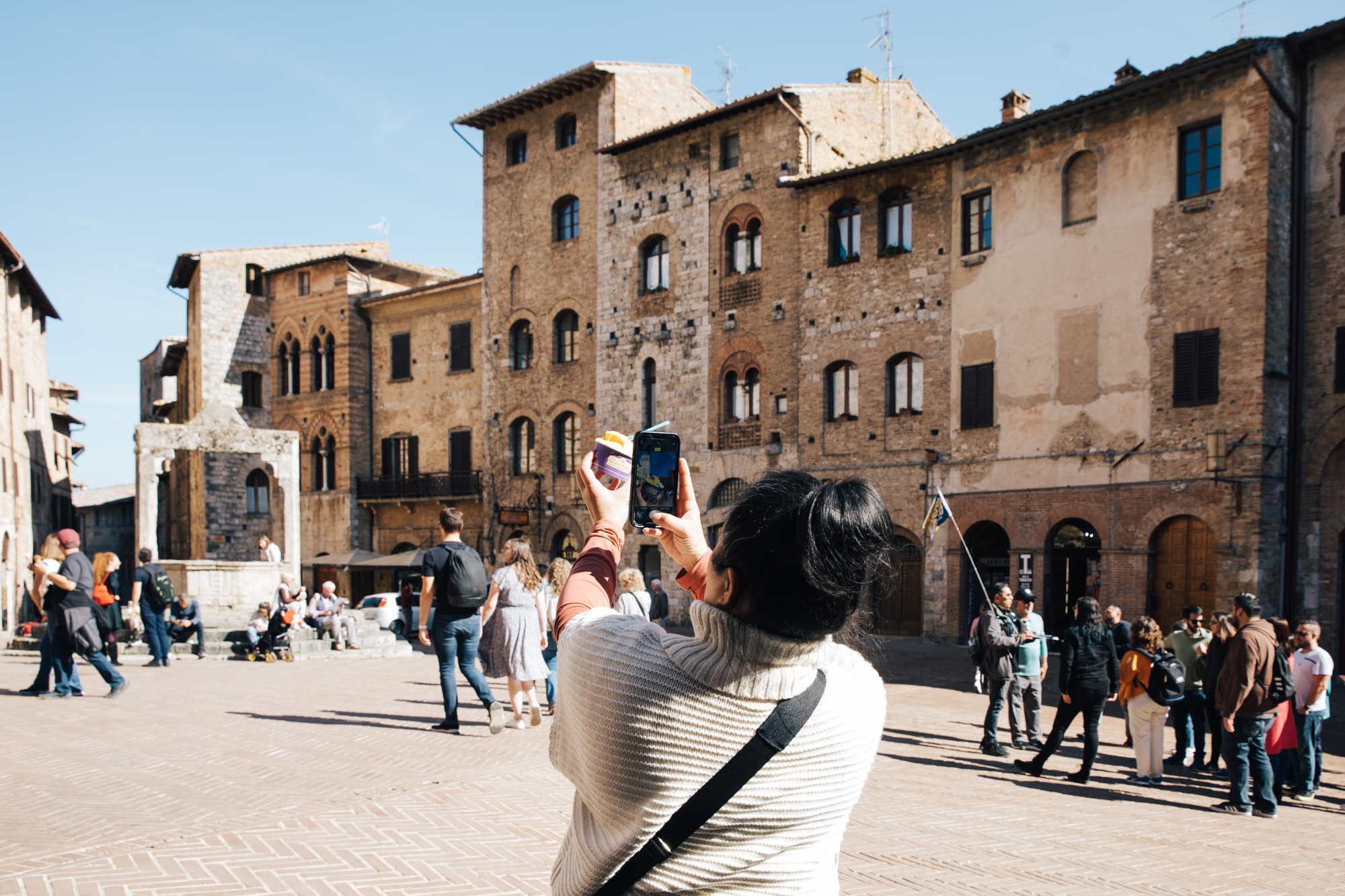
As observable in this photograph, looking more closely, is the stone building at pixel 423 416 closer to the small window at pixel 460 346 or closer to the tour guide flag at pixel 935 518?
the small window at pixel 460 346

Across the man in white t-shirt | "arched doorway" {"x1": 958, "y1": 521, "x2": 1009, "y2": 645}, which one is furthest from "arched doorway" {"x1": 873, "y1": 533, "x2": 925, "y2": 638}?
the man in white t-shirt

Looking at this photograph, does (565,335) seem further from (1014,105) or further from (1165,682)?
(1165,682)

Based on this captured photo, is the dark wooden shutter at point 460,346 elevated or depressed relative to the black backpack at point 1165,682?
elevated

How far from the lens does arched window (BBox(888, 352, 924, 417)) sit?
78.1 ft

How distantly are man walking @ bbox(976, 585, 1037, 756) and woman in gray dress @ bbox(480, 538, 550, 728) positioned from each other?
168 inches

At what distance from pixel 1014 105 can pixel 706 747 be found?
27.3 meters

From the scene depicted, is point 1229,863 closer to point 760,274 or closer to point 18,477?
point 760,274

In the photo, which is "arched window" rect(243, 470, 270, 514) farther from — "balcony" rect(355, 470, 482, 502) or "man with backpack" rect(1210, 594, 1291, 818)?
"man with backpack" rect(1210, 594, 1291, 818)

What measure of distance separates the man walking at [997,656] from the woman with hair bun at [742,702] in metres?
8.90

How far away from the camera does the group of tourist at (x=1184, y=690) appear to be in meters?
8.10

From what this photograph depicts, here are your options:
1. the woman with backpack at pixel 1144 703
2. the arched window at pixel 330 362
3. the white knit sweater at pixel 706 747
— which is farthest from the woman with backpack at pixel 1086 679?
the arched window at pixel 330 362

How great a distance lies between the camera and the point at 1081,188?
21.3 meters

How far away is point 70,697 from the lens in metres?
11.4

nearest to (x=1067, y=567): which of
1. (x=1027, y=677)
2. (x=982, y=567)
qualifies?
(x=982, y=567)
